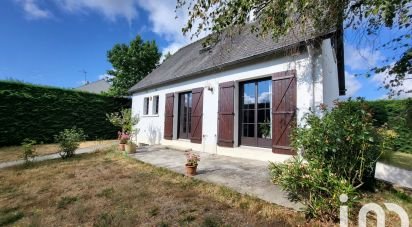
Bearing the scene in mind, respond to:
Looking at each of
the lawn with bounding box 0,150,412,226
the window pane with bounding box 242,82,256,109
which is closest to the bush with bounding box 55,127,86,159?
the lawn with bounding box 0,150,412,226

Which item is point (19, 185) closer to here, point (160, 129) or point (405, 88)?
point (160, 129)

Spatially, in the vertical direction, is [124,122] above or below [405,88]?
below

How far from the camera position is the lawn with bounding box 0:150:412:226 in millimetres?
3250

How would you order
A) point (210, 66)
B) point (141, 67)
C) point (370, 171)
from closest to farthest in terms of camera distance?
point (370, 171) → point (210, 66) → point (141, 67)

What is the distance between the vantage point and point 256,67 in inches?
282

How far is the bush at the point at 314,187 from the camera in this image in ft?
10.1

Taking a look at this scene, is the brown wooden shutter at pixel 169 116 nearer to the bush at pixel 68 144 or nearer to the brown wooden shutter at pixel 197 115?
the brown wooden shutter at pixel 197 115

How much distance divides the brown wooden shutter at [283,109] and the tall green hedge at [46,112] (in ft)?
39.4

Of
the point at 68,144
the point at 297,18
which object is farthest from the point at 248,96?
the point at 68,144

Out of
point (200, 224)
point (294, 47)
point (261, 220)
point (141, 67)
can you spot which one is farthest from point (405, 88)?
point (141, 67)

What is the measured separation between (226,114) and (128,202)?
4580mm

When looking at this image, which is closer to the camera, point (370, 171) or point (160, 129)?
point (370, 171)

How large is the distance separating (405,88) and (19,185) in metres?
10.0

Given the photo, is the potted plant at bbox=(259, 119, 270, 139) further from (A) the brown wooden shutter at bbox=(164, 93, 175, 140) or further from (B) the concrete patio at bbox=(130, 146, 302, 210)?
(A) the brown wooden shutter at bbox=(164, 93, 175, 140)
